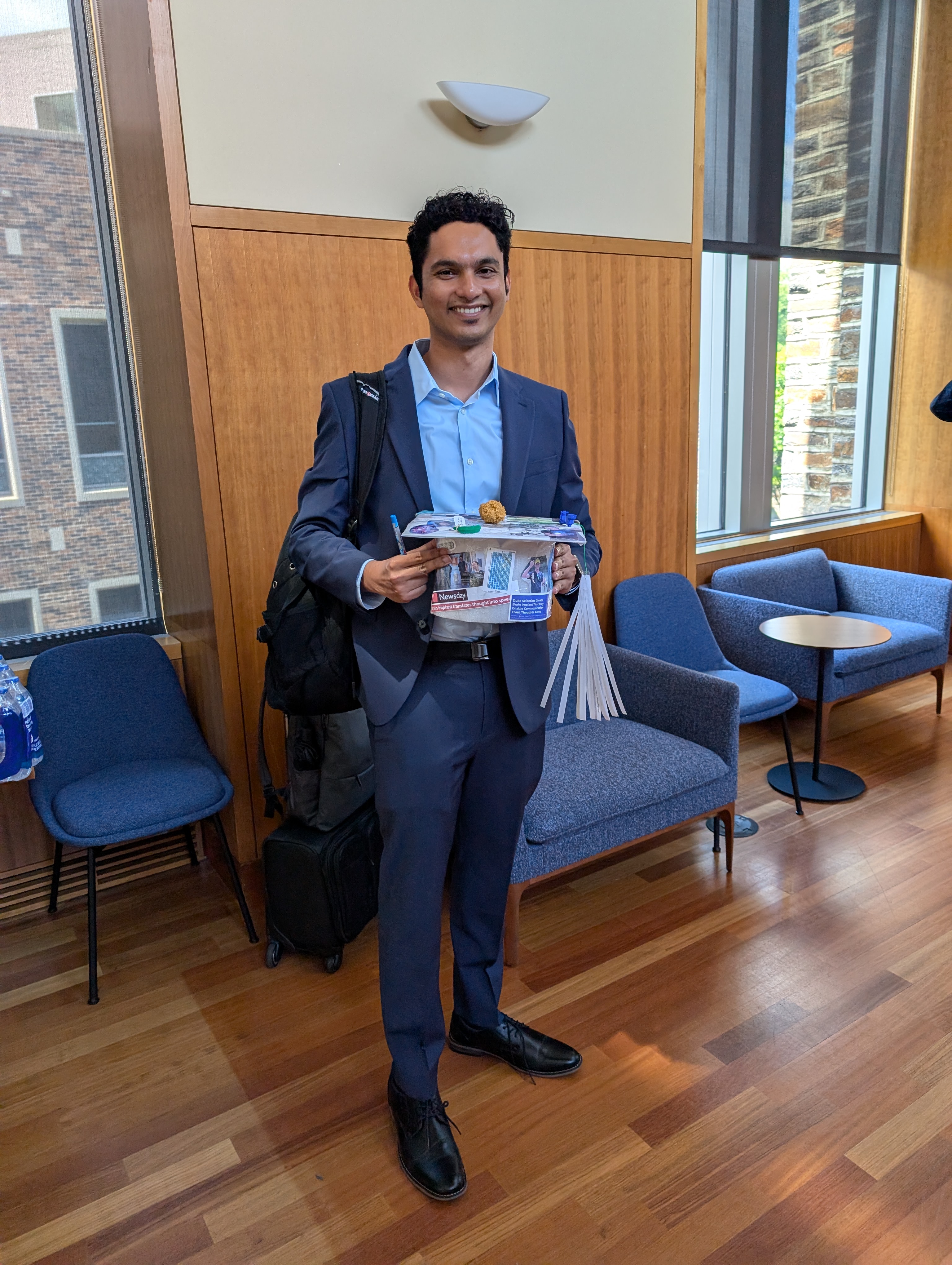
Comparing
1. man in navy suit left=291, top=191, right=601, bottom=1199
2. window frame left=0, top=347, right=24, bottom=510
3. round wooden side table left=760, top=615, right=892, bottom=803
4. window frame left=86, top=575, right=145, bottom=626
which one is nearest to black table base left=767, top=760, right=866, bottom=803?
round wooden side table left=760, top=615, right=892, bottom=803

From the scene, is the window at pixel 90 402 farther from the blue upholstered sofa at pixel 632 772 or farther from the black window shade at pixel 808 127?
the black window shade at pixel 808 127

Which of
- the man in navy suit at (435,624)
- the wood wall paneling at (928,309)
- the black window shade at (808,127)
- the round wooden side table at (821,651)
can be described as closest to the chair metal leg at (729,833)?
the round wooden side table at (821,651)

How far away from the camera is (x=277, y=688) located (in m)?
2.00

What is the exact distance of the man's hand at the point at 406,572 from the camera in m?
1.50

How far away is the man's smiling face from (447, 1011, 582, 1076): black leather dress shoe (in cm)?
156

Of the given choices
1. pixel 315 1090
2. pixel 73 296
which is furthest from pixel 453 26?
pixel 315 1090

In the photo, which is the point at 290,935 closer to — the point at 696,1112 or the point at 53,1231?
the point at 53,1231

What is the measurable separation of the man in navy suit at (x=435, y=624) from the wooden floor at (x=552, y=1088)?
215mm

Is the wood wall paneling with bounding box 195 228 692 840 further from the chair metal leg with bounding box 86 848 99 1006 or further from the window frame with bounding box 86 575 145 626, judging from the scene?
the window frame with bounding box 86 575 145 626

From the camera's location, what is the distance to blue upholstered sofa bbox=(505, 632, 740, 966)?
2490 mm

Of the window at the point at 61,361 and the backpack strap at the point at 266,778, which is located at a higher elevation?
the window at the point at 61,361

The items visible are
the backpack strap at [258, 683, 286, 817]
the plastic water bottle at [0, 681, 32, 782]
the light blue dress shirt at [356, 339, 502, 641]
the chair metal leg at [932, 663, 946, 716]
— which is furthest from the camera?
the chair metal leg at [932, 663, 946, 716]

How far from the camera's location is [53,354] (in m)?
2.90

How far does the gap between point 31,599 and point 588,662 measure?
203 cm
